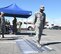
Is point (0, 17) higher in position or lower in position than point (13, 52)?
higher

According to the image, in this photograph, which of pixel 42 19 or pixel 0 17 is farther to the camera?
pixel 0 17

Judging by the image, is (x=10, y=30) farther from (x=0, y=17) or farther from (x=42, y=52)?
(x=42, y=52)

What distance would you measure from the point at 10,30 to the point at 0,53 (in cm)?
1683

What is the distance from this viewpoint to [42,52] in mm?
10891

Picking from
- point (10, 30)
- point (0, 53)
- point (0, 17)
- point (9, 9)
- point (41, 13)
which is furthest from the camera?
point (10, 30)

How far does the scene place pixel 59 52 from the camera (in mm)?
11141

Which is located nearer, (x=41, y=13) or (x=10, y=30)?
(x=41, y=13)

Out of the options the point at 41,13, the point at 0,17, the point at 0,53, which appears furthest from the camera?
the point at 0,17

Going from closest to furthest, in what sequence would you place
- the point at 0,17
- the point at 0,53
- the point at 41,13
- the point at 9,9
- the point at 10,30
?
the point at 0,53 → the point at 41,13 → the point at 0,17 → the point at 9,9 → the point at 10,30

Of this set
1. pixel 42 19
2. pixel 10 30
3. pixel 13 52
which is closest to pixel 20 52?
pixel 13 52

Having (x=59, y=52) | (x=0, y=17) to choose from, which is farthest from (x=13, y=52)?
(x=0, y=17)

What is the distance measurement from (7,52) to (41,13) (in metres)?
2.93

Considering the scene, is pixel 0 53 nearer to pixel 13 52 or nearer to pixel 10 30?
pixel 13 52

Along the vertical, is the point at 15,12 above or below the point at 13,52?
above
